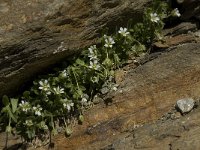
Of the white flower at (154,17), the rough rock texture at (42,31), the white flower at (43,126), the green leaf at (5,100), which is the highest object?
the rough rock texture at (42,31)

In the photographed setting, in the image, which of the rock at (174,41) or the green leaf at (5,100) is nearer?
the green leaf at (5,100)

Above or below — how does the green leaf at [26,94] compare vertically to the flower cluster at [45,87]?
below

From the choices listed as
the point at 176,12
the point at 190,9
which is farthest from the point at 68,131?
the point at 190,9

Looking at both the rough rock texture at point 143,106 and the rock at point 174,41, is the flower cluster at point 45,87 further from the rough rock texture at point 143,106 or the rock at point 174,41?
the rock at point 174,41

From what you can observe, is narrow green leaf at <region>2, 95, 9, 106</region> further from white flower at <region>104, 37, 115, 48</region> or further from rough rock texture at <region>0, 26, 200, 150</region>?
white flower at <region>104, 37, 115, 48</region>

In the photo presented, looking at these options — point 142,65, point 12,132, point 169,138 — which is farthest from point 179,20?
point 12,132

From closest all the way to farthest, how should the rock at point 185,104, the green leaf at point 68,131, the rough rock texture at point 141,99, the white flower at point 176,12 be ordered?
1. the rock at point 185,104
2. the rough rock texture at point 141,99
3. the green leaf at point 68,131
4. the white flower at point 176,12

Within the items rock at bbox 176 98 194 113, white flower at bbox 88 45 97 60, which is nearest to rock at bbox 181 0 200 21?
white flower at bbox 88 45 97 60

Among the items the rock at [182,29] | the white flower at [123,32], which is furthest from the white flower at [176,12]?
the white flower at [123,32]

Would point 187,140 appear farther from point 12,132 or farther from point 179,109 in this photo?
point 12,132
